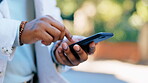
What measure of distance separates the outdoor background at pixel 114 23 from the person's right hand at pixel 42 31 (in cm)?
571

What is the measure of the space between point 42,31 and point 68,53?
0.15 meters

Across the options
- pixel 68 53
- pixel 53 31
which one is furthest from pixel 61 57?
pixel 53 31

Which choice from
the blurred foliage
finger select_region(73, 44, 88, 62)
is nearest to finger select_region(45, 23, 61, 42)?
finger select_region(73, 44, 88, 62)

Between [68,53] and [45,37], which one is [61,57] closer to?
[68,53]

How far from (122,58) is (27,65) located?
588cm

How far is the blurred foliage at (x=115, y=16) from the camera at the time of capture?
7.42 m

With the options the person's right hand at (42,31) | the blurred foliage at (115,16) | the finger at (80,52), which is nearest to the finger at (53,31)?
the person's right hand at (42,31)

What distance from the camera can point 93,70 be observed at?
201 inches

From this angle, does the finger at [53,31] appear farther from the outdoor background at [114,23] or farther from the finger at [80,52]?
the outdoor background at [114,23]

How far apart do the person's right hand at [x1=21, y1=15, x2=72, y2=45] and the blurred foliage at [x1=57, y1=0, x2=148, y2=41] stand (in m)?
6.49

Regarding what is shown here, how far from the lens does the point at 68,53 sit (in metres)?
0.89

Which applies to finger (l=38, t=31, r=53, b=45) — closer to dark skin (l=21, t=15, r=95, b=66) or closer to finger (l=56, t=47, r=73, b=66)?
dark skin (l=21, t=15, r=95, b=66)

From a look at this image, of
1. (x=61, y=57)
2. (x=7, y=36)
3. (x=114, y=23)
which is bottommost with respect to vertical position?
(x=114, y=23)

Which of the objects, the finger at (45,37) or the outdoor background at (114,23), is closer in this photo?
the finger at (45,37)
